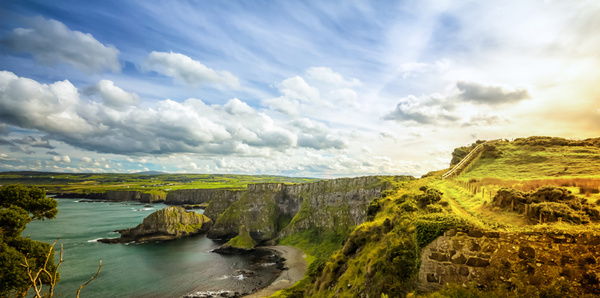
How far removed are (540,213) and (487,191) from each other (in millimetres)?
6503

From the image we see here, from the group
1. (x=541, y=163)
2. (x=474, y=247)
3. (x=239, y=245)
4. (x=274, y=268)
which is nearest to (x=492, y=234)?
(x=474, y=247)

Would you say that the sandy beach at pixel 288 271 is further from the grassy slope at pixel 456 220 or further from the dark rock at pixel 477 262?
the dark rock at pixel 477 262

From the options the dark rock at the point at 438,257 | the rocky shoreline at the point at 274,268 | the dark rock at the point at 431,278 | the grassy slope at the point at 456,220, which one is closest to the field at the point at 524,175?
the grassy slope at the point at 456,220

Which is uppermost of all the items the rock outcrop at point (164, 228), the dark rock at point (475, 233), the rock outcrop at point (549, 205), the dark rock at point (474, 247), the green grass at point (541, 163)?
the green grass at point (541, 163)

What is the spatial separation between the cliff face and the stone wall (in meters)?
75.2

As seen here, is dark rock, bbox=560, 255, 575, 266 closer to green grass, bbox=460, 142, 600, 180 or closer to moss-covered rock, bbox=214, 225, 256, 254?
green grass, bbox=460, 142, 600, 180

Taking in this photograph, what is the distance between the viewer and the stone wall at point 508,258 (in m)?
9.99

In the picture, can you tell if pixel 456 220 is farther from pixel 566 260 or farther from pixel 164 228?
pixel 164 228

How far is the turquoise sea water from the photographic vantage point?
57.0 meters

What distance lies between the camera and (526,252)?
428 inches

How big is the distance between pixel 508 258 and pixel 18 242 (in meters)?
42.5

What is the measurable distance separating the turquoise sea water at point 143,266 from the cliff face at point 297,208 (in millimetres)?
14661

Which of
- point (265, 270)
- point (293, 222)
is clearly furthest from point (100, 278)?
point (293, 222)

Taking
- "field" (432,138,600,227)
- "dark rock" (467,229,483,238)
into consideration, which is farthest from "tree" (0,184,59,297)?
"field" (432,138,600,227)
